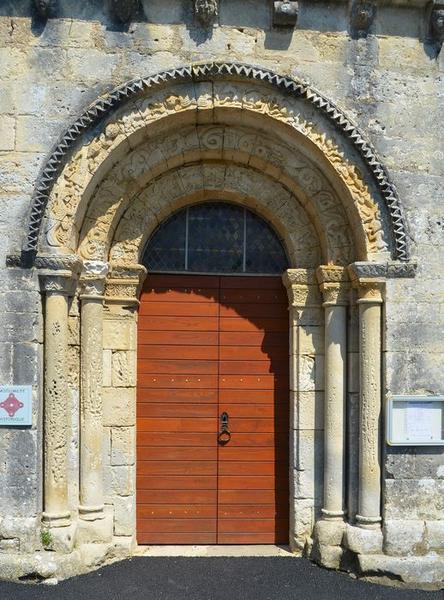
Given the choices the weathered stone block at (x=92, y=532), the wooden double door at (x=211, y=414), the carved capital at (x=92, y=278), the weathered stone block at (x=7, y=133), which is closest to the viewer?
the weathered stone block at (x=7, y=133)

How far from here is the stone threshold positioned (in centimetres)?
550

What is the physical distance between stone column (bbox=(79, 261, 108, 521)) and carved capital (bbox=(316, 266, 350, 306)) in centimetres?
193

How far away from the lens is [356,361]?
543 cm

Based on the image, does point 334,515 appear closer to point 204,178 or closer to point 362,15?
point 204,178


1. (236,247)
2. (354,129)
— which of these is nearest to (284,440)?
(236,247)

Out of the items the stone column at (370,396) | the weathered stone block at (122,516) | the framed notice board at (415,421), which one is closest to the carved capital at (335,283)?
the stone column at (370,396)

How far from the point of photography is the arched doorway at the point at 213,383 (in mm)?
5680

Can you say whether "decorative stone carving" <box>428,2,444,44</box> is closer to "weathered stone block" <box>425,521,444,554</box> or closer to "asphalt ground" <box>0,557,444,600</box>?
"weathered stone block" <box>425,521,444,554</box>

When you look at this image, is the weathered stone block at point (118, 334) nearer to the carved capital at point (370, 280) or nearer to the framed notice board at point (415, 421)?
the carved capital at point (370, 280)

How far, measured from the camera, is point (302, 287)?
18.5ft

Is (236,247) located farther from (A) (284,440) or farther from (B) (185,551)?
(B) (185,551)

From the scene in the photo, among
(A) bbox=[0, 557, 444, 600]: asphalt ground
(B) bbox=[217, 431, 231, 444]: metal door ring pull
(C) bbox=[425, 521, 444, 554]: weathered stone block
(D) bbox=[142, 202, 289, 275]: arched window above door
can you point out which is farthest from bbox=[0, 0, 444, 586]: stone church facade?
(B) bbox=[217, 431, 231, 444]: metal door ring pull

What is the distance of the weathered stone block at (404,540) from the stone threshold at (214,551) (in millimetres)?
895

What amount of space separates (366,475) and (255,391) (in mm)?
1237
